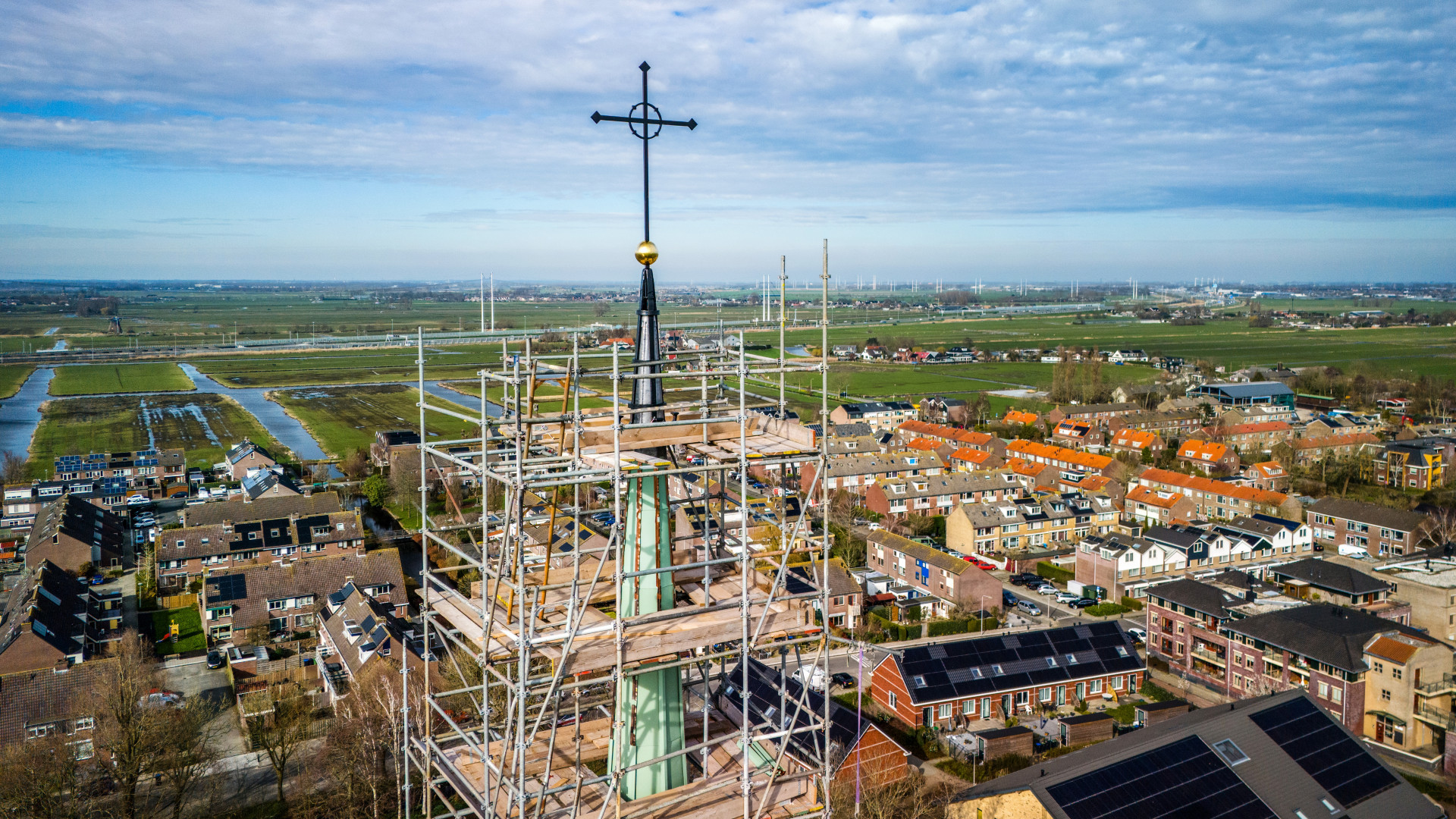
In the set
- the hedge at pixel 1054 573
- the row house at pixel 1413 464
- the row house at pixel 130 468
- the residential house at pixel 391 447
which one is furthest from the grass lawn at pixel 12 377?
the row house at pixel 1413 464

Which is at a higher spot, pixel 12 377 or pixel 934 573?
pixel 12 377

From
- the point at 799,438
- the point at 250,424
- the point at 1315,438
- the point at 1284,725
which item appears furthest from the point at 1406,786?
the point at 250,424

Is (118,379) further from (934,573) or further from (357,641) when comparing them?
(934,573)

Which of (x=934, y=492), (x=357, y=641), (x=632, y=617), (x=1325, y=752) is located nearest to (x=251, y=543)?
(x=357, y=641)

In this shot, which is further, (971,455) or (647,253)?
(971,455)

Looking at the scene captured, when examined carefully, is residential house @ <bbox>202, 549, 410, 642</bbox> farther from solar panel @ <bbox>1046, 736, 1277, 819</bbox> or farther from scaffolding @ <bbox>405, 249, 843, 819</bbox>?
scaffolding @ <bbox>405, 249, 843, 819</bbox>

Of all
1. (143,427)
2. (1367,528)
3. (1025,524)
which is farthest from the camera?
(143,427)

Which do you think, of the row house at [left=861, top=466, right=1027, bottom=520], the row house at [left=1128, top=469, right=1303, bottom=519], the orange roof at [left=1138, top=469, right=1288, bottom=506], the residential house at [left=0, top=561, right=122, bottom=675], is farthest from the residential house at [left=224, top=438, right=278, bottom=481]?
the row house at [left=1128, top=469, right=1303, bottom=519]
